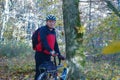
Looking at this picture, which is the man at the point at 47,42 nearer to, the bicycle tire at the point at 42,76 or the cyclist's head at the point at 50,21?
the cyclist's head at the point at 50,21

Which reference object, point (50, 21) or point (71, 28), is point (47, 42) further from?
point (71, 28)

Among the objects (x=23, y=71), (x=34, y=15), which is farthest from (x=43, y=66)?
(x=34, y=15)

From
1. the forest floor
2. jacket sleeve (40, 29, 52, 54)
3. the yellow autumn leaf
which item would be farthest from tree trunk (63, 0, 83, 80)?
the yellow autumn leaf

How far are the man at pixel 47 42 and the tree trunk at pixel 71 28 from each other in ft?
0.89

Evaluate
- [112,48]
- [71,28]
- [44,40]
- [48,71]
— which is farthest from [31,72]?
[112,48]

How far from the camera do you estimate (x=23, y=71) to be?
10.3 m

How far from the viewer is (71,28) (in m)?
6.20

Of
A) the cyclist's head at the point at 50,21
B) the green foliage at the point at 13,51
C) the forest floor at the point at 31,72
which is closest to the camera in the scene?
the cyclist's head at the point at 50,21

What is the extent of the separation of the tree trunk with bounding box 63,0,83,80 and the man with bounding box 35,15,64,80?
0.89 feet

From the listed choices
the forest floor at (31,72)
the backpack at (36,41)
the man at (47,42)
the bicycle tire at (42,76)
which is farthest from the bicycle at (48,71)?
the forest floor at (31,72)

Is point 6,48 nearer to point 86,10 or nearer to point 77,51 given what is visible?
point 86,10

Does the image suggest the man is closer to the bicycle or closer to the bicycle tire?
the bicycle

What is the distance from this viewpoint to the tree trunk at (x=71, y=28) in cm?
609

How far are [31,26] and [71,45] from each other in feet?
106
